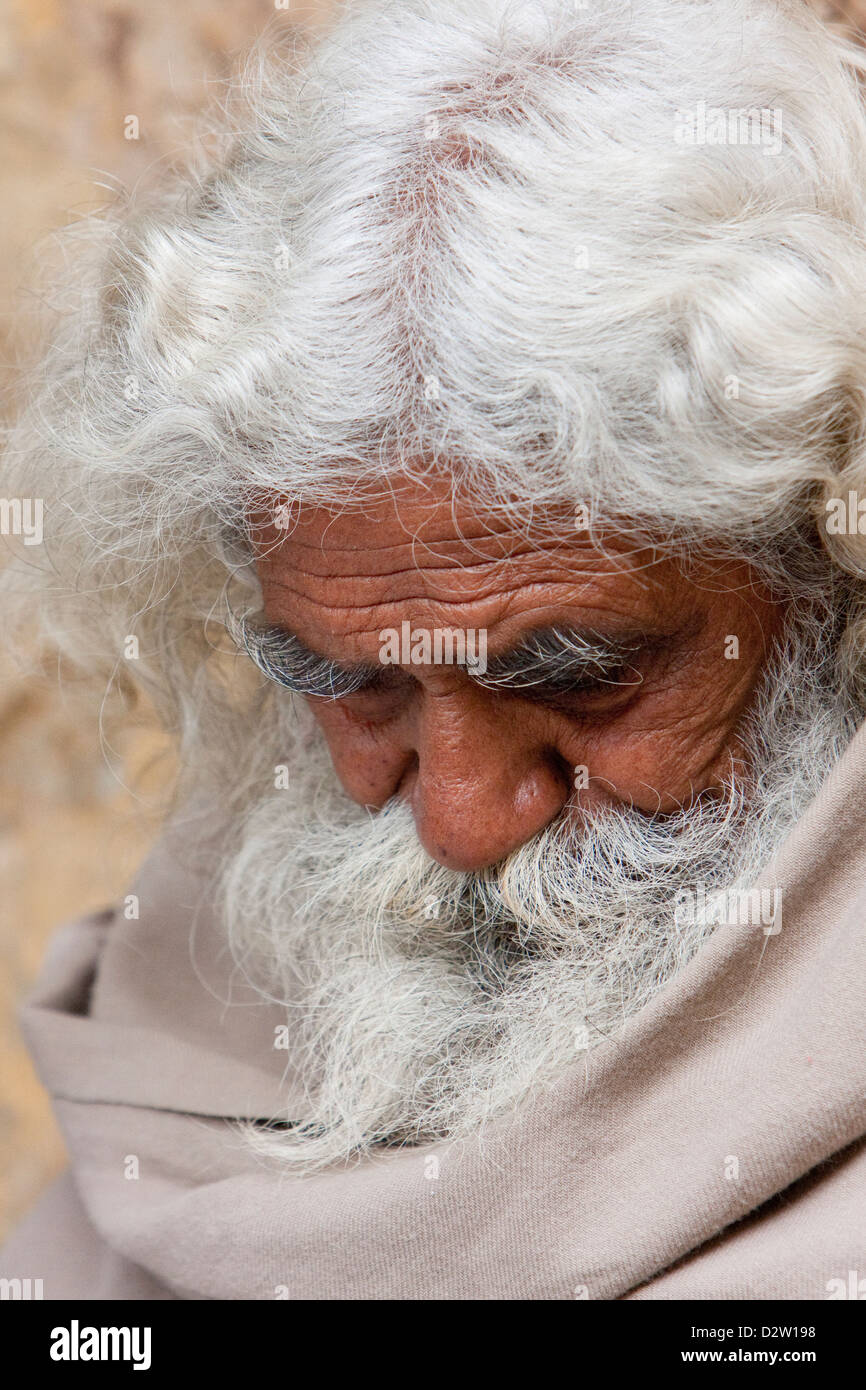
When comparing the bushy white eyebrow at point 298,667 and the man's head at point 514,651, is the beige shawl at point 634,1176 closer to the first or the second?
the man's head at point 514,651

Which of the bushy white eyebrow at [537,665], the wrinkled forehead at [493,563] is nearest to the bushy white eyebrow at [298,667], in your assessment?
the bushy white eyebrow at [537,665]

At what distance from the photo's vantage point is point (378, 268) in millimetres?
1166

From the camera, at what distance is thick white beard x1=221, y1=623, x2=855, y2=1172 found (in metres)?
1.27

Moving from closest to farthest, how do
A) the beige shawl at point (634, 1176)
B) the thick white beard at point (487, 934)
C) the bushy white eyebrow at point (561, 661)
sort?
the beige shawl at point (634, 1176)
the bushy white eyebrow at point (561, 661)
the thick white beard at point (487, 934)

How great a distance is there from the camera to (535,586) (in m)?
1.14

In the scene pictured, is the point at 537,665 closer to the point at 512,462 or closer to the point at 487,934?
the point at 512,462

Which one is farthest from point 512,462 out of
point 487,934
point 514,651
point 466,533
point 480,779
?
point 487,934

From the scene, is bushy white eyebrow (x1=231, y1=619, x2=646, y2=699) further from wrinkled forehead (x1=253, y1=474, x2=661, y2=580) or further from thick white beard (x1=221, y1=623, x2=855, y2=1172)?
thick white beard (x1=221, y1=623, x2=855, y2=1172)

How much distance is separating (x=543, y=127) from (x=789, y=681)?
1.99 feet

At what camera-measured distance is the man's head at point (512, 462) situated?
1090 millimetres

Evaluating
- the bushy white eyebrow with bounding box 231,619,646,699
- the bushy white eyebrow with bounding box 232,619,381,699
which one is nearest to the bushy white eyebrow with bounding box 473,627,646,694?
the bushy white eyebrow with bounding box 231,619,646,699

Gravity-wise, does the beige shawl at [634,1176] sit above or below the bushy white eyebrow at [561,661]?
below

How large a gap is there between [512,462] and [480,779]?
329mm
